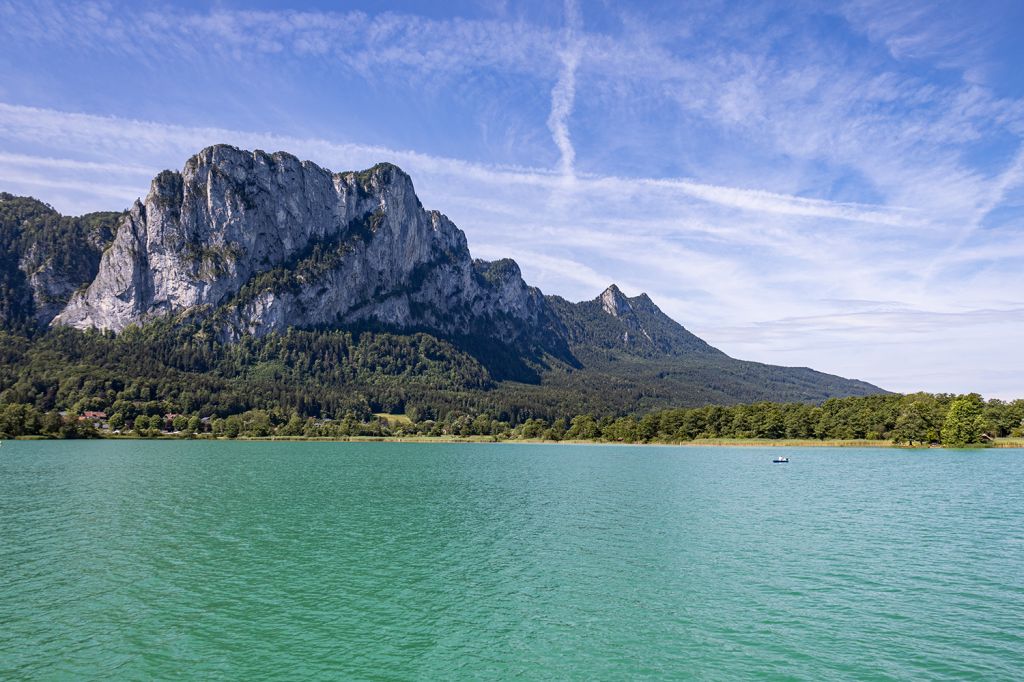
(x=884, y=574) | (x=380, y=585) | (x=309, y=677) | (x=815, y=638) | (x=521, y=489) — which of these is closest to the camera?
(x=309, y=677)

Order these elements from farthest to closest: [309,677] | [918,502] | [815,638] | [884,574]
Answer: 1. [918,502]
2. [884,574]
3. [815,638]
4. [309,677]

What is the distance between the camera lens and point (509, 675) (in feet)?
87.6

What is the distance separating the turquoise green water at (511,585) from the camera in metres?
28.1

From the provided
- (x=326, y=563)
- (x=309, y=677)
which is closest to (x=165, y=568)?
(x=326, y=563)

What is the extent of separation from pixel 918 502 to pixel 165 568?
7995 centimetres

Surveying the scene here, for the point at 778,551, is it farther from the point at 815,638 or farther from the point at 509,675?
the point at 509,675

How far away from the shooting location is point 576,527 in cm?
6034

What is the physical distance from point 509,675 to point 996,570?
38.0 metres

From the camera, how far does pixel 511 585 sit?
40000mm

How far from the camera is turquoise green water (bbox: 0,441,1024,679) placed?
92.3 ft

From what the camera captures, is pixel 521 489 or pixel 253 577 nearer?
pixel 253 577

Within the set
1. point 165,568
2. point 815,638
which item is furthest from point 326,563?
point 815,638

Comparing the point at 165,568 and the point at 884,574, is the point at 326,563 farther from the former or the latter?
the point at 884,574

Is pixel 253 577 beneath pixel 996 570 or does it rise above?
beneath
